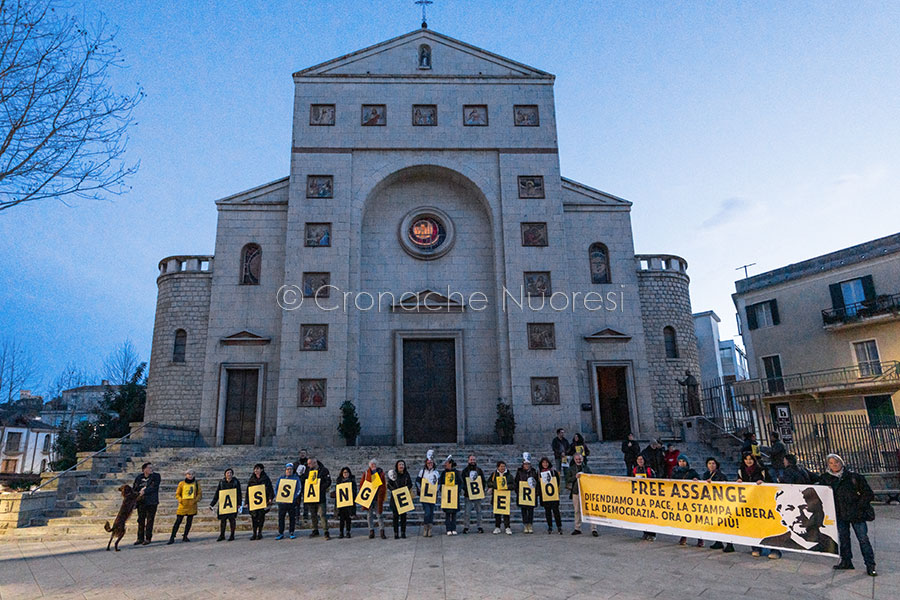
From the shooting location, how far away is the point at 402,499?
1137 centimetres

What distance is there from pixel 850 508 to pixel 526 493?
18.0 feet

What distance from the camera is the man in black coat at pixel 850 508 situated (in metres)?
7.81

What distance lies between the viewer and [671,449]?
12.3 m

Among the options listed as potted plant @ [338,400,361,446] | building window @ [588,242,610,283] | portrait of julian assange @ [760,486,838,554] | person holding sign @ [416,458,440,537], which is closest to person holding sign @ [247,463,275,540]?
person holding sign @ [416,458,440,537]

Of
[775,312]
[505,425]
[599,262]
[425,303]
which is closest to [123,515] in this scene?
[505,425]

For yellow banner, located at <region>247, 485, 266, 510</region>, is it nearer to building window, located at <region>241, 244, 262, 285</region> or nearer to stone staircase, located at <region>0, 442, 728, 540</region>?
stone staircase, located at <region>0, 442, 728, 540</region>

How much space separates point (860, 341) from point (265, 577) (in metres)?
28.3

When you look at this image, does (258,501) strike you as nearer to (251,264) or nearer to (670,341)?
(251,264)

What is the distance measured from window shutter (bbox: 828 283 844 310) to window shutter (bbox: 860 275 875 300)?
100 cm

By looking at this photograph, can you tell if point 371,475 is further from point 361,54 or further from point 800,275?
point 800,275

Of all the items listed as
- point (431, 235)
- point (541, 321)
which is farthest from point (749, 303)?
point (431, 235)

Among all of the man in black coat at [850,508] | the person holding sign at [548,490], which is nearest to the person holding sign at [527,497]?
the person holding sign at [548,490]

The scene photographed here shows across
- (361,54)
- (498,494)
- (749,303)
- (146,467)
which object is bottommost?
(498,494)

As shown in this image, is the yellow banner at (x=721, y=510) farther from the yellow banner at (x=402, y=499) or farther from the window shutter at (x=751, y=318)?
the window shutter at (x=751, y=318)
